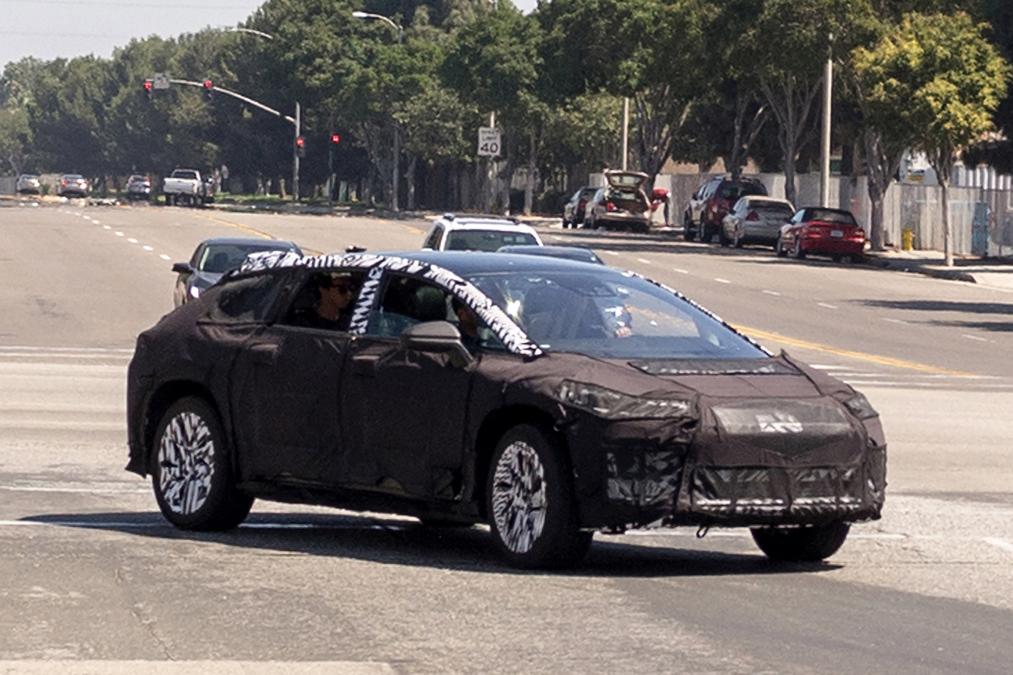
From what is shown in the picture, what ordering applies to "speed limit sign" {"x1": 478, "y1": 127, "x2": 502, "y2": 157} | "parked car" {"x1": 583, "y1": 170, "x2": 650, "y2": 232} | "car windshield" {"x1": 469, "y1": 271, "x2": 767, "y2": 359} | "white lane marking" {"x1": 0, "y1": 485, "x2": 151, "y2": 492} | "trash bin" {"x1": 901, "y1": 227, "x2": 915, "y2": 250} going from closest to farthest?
"car windshield" {"x1": 469, "y1": 271, "x2": 767, "y2": 359}
"white lane marking" {"x1": 0, "y1": 485, "x2": 151, "y2": 492}
"trash bin" {"x1": 901, "y1": 227, "x2": 915, "y2": 250}
"parked car" {"x1": 583, "y1": 170, "x2": 650, "y2": 232}
"speed limit sign" {"x1": 478, "y1": 127, "x2": 502, "y2": 157}

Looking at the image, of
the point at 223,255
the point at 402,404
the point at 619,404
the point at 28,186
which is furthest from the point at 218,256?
the point at 28,186

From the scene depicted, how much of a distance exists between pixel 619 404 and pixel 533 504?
67cm

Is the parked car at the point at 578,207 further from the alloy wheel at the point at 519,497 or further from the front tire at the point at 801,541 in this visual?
the alloy wheel at the point at 519,497

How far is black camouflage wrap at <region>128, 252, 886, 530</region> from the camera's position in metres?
9.91

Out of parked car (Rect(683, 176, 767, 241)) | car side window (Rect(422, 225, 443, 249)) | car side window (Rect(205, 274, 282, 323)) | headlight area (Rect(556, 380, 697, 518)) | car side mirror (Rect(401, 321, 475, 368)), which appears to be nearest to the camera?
headlight area (Rect(556, 380, 697, 518))

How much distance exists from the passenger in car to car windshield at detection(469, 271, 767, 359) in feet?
2.69

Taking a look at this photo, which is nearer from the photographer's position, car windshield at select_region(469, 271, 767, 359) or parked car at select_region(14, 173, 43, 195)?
car windshield at select_region(469, 271, 767, 359)

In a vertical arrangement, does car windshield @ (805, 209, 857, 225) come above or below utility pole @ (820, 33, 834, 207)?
below

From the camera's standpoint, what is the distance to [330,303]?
37.9 ft

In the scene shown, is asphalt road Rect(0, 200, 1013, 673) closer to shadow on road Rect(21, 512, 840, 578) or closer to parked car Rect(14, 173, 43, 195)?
shadow on road Rect(21, 512, 840, 578)

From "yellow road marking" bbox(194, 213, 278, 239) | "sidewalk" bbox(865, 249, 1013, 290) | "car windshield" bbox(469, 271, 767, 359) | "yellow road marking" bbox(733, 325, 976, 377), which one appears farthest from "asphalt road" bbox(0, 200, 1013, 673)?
"yellow road marking" bbox(194, 213, 278, 239)

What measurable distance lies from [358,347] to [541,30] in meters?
82.6

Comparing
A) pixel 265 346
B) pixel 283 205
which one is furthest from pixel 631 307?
pixel 283 205

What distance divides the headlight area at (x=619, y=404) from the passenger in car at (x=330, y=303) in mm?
1802
